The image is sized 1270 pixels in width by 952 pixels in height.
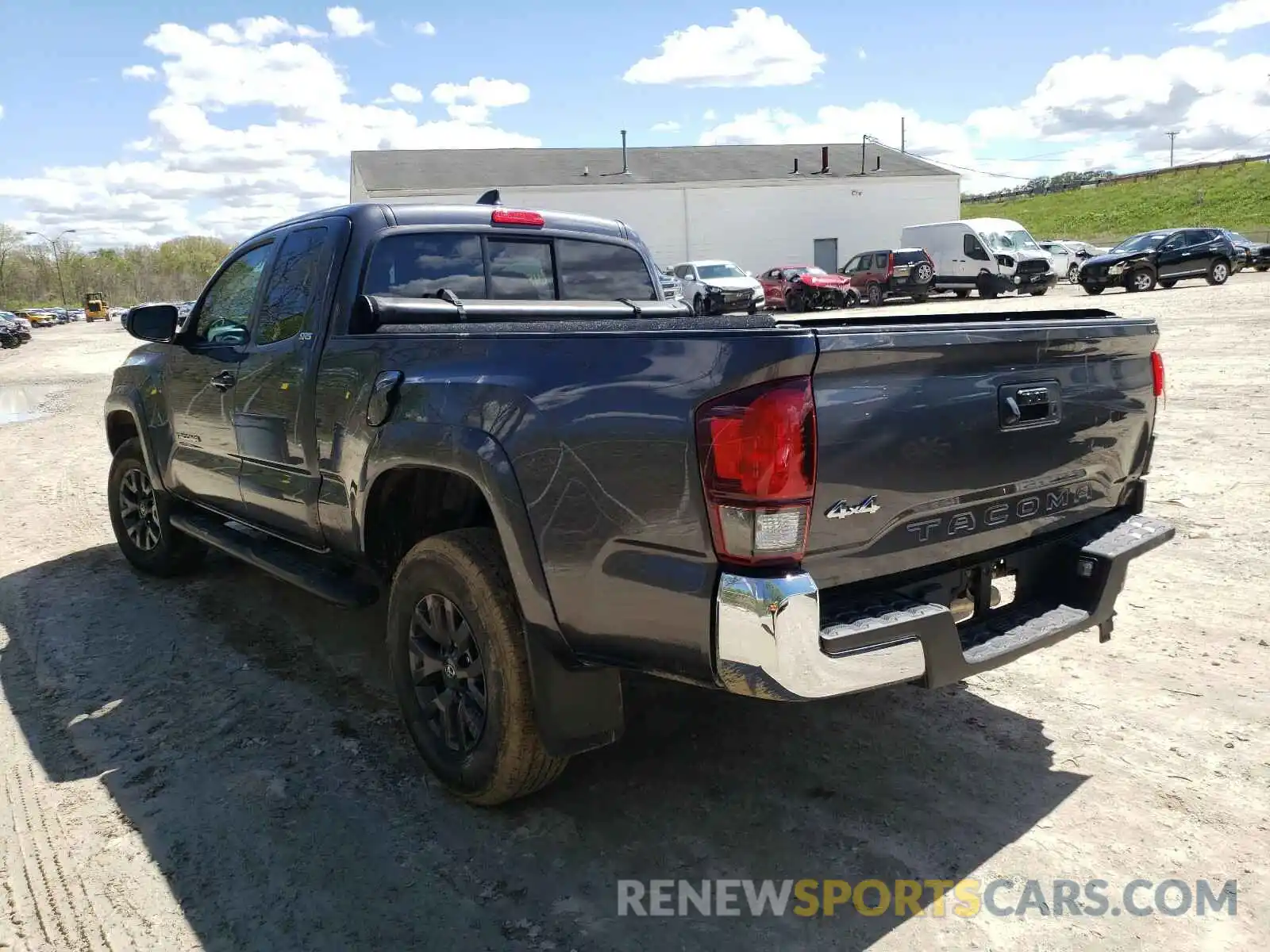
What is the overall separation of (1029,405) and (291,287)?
10.00ft

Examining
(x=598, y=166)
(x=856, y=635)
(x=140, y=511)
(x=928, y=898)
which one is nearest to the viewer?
(x=856, y=635)

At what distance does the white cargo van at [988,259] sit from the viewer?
2836cm

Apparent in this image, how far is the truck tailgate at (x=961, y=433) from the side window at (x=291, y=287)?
245 centimetres

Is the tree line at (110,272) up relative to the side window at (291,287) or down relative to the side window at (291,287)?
up

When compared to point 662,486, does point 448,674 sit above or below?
below

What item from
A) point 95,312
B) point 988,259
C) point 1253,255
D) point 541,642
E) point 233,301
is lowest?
point 541,642

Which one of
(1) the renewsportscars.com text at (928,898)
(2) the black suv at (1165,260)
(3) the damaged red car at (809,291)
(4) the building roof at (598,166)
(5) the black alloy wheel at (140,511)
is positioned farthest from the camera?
(4) the building roof at (598,166)

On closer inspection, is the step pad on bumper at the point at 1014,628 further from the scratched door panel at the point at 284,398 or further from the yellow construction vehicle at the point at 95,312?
the yellow construction vehicle at the point at 95,312

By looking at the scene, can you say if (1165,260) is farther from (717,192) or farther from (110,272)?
(110,272)

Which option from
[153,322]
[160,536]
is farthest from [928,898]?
[160,536]

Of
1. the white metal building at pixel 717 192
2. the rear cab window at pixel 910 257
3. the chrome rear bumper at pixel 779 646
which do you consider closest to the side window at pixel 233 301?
the chrome rear bumper at pixel 779 646

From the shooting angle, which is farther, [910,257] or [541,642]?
[910,257]

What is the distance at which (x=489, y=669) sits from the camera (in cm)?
295

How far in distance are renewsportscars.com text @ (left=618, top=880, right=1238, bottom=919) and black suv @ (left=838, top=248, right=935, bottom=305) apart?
28334 mm
